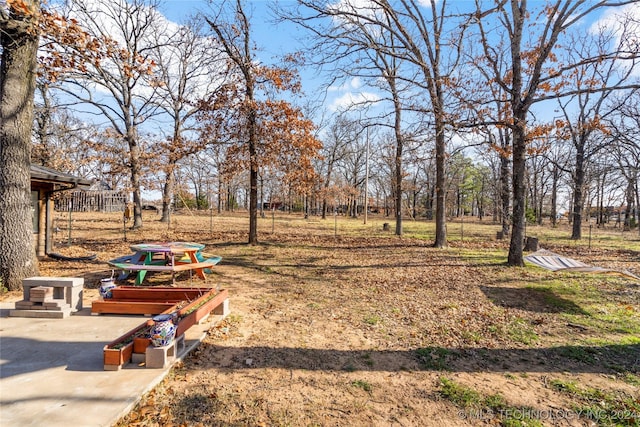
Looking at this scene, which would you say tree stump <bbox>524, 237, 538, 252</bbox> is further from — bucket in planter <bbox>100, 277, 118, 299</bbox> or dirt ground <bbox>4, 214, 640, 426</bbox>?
bucket in planter <bbox>100, 277, 118, 299</bbox>

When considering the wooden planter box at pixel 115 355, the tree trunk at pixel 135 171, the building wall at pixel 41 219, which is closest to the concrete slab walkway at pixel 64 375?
the wooden planter box at pixel 115 355

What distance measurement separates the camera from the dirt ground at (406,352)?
2.90 meters

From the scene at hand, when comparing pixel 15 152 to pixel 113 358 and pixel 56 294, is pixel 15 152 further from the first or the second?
pixel 113 358

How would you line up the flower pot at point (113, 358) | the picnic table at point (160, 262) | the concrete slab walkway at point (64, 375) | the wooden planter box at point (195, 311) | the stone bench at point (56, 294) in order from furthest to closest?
the picnic table at point (160, 262), the stone bench at point (56, 294), the wooden planter box at point (195, 311), the flower pot at point (113, 358), the concrete slab walkway at point (64, 375)

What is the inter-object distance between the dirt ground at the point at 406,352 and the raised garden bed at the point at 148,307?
40 centimetres

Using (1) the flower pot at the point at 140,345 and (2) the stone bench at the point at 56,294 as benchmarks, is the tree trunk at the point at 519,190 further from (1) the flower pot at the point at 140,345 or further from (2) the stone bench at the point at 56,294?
(2) the stone bench at the point at 56,294

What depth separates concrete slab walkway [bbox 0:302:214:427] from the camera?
8.34ft

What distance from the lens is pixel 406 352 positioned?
412cm

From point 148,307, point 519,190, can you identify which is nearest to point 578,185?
point 519,190

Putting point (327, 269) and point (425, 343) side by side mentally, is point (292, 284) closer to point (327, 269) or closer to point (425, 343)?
point (327, 269)

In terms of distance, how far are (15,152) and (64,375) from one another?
532 centimetres

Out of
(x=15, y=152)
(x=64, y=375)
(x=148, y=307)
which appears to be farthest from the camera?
(x=15, y=152)

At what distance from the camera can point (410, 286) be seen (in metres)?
7.35

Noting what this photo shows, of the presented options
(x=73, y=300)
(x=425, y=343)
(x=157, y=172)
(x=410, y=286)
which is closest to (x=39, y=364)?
(x=73, y=300)
